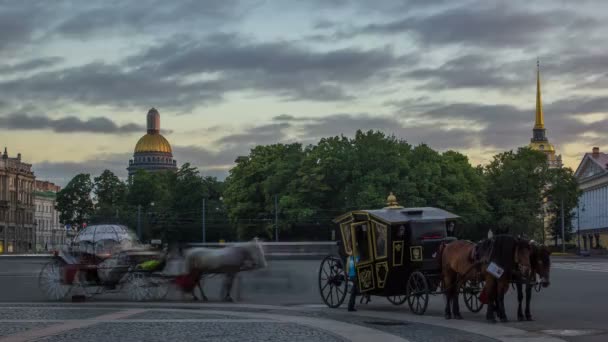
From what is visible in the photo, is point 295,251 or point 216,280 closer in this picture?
point 216,280

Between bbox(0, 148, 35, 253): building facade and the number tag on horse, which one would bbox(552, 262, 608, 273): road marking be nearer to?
the number tag on horse

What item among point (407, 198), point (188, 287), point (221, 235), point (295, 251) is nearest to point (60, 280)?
point (188, 287)

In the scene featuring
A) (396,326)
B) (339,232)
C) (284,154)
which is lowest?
(396,326)

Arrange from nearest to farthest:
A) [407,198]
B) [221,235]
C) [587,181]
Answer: [407,198]
[221,235]
[587,181]

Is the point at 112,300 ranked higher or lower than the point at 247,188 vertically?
lower

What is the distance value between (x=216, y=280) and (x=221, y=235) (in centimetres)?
7838

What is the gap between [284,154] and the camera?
10344 centimetres

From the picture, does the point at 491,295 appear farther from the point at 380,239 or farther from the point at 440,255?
the point at 380,239

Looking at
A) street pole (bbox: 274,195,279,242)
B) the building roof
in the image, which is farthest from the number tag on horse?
the building roof

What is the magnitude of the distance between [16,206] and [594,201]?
103279 mm

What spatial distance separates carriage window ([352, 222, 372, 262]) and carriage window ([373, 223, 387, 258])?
22 cm

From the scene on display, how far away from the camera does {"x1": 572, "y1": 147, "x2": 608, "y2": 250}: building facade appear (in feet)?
483

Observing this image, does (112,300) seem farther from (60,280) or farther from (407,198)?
(407,198)

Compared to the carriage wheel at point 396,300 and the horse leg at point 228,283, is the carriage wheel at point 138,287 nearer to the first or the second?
the horse leg at point 228,283
